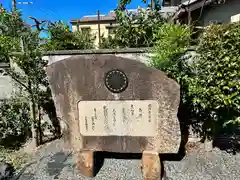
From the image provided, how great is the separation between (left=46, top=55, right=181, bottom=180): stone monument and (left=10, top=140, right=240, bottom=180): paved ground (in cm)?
24

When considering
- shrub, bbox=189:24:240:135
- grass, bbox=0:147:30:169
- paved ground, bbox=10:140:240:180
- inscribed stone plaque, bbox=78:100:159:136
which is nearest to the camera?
shrub, bbox=189:24:240:135

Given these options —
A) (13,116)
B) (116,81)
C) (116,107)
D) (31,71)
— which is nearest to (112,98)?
(116,107)

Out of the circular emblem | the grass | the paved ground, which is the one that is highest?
the circular emblem

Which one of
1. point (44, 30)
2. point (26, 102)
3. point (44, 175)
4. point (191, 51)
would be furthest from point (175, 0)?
point (44, 175)

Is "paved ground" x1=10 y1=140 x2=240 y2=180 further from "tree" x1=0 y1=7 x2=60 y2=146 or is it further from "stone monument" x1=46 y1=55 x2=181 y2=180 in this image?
"tree" x1=0 y1=7 x2=60 y2=146

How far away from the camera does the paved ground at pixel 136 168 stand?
3111 millimetres

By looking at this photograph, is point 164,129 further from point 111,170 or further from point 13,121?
point 13,121

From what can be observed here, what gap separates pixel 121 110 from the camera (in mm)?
3047

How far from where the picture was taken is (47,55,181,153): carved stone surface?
288 cm

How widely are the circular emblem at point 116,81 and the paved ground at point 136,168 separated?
1.21 metres

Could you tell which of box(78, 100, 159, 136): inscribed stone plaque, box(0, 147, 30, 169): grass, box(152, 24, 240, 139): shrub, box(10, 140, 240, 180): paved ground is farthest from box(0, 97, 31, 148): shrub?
box(152, 24, 240, 139): shrub

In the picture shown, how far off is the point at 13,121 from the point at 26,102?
0.42 m

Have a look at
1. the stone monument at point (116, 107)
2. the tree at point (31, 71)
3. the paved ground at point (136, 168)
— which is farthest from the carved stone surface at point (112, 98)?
the tree at point (31, 71)

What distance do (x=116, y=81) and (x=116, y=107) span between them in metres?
0.36
